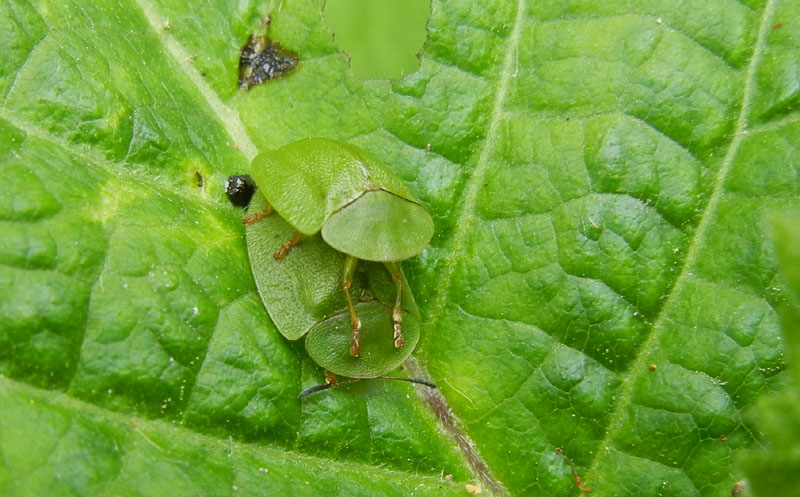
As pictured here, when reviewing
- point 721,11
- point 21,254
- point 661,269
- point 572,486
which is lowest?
point 572,486

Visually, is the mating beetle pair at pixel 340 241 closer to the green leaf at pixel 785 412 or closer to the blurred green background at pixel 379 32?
the blurred green background at pixel 379 32

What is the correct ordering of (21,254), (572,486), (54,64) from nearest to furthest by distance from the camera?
(21,254), (54,64), (572,486)

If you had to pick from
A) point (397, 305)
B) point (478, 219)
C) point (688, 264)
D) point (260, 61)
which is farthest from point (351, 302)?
point (688, 264)

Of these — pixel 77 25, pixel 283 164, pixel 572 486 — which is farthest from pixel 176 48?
pixel 572 486

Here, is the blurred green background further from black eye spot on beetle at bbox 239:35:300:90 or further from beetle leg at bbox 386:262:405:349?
beetle leg at bbox 386:262:405:349

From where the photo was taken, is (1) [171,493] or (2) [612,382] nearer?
(1) [171,493]

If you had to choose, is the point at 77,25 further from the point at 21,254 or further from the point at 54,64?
the point at 21,254

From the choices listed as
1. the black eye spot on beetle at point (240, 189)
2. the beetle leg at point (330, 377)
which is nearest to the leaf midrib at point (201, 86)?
the black eye spot on beetle at point (240, 189)
